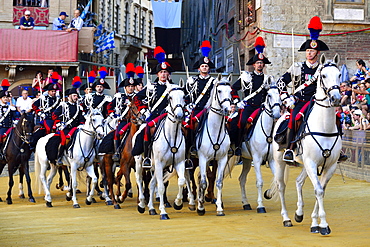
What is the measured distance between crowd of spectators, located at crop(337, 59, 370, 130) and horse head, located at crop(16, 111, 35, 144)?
28.5 feet

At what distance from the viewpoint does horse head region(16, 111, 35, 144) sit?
16.5 m

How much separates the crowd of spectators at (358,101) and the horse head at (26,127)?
8.68m

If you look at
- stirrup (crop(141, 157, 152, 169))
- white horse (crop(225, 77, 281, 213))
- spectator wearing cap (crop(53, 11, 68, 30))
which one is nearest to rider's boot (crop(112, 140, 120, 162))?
stirrup (crop(141, 157, 152, 169))

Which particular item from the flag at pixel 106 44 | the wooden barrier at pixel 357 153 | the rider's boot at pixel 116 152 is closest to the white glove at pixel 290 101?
the rider's boot at pixel 116 152

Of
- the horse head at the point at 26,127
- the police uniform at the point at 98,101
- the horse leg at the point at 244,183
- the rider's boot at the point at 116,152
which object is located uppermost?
the police uniform at the point at 98,101

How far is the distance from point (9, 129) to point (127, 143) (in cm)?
474

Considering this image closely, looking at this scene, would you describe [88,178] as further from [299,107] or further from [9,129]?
[299,107]

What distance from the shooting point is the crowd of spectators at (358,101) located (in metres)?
19.8

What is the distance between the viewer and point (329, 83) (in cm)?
983

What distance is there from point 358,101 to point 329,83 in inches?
445

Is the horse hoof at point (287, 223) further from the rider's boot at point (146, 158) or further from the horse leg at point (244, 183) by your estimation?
the rider's boot at point (146, 158)

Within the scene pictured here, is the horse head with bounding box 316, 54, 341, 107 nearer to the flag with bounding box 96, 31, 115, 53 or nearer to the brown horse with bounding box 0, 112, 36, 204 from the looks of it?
the brown horse with bounding box 0, 112, 36, 204

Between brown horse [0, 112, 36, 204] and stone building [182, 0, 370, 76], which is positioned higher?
stone building [182, 0, 370, 76]

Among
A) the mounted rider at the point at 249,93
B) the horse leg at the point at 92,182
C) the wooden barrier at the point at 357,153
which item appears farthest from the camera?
the wooden barrier at the point at 357,153
